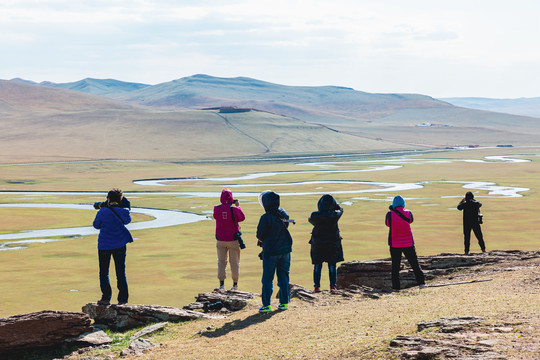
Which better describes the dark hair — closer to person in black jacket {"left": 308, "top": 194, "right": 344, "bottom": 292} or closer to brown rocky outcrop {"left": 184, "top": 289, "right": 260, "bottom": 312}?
brown rocky outcrop {"left": 184, "top": 289, "right": 260, "bottom": 312}

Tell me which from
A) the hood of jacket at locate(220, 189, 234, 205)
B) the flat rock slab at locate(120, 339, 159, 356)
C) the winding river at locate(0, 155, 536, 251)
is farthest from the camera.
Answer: the winding river at locate(0, 155, 536, 251)

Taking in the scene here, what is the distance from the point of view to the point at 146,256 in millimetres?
33812

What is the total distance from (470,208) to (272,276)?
874cm

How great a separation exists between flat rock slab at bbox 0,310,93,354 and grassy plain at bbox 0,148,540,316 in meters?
9.10

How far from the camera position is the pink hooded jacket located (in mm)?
15352

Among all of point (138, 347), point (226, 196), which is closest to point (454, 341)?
point (138, 347)

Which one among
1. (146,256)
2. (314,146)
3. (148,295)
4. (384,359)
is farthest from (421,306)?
(314,146)

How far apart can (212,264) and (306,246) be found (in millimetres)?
6717

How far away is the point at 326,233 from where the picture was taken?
1532cm

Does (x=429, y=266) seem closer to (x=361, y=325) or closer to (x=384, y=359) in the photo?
(x=361, y=325)

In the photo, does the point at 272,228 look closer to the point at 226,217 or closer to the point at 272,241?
the point at 272,241

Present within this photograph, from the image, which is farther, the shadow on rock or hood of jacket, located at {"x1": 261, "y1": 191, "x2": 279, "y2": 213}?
hood of jacket, located at {"x1": 261, "y1": 191, "x2": 279, "y2": 213}

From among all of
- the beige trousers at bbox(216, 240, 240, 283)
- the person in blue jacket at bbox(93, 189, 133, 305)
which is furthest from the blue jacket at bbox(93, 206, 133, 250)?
the beige trousers at bbox(216, 240, 240, 283)

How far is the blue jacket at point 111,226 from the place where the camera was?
13.7 metres
